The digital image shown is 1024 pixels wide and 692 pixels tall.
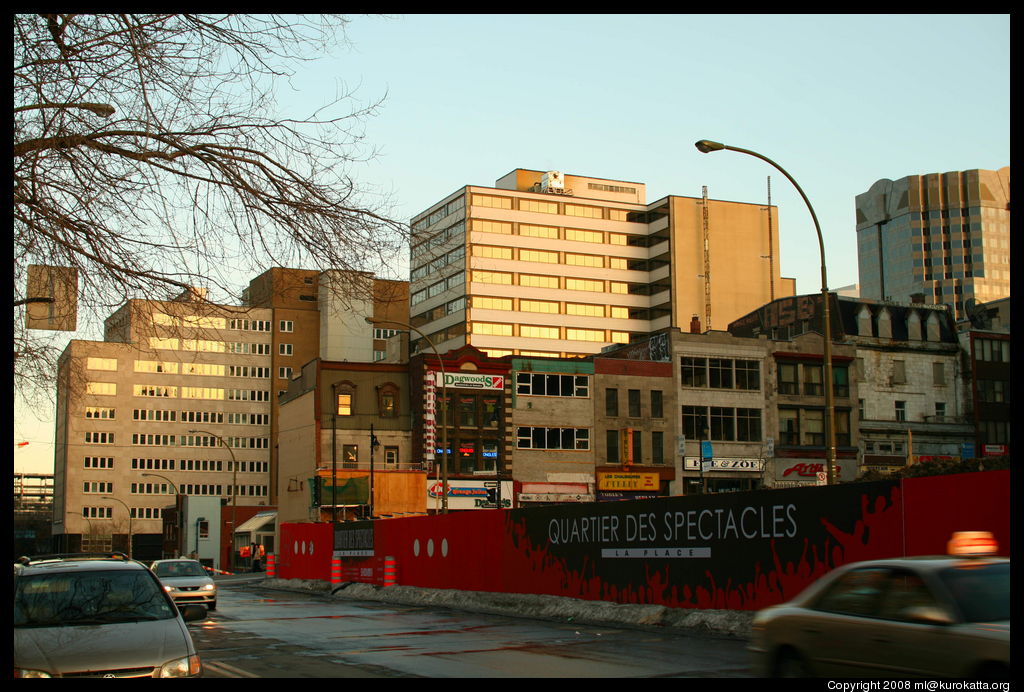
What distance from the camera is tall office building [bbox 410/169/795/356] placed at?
119 m

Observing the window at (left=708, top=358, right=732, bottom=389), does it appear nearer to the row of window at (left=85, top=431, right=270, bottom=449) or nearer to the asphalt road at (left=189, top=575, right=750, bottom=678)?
the asphalt road at (left=189, top=575, right=750, bottom=678)

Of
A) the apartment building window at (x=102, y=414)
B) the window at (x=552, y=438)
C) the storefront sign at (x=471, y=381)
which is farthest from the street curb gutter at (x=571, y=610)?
the apartment building window at (x=102, y=414)

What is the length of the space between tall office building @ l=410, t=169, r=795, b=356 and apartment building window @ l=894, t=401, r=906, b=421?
45.7 m

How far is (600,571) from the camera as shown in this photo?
25.5 metres

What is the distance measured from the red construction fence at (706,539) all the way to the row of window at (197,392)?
105m

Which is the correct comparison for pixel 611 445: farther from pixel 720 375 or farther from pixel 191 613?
pixel 191 613

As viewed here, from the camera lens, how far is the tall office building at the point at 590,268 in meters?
119

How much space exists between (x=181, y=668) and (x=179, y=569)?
21957mm

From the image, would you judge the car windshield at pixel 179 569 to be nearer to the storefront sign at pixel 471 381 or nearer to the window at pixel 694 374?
the storefront sign at pixel 471 381

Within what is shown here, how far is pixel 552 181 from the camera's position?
12406 cm

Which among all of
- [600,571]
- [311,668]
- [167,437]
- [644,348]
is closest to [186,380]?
[167,437]

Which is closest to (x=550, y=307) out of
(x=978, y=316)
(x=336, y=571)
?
(x=978, y=316)
